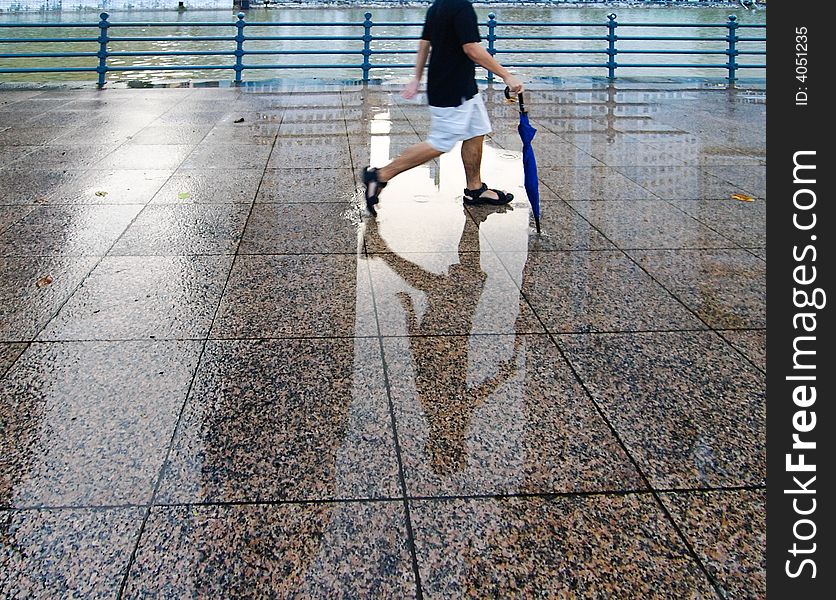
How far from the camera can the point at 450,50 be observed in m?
5.67

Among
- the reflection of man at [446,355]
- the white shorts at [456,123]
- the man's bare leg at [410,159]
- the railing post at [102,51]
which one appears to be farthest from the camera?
the railing post at [102,51]

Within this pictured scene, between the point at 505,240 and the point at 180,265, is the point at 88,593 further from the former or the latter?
the point at 505,240

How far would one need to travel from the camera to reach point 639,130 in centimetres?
1048

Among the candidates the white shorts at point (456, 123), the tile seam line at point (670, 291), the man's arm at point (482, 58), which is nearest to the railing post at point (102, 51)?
the white shorts at point (456, 123)

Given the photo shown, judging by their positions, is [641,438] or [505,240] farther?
[505,240]

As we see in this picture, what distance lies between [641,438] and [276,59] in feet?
152

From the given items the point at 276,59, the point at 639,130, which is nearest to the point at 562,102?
the point at 639,130

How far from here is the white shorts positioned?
228 inches

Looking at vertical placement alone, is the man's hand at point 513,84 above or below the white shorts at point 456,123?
above

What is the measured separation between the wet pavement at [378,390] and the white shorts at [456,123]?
0.62 metres

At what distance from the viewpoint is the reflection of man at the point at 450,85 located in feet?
18.1

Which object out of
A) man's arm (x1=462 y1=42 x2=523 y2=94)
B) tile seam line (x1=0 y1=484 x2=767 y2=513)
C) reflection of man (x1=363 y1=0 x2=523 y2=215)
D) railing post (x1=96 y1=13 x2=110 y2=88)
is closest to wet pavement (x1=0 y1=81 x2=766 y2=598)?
tile seam line (x1=0 y1=484 x2=767 y2=513)

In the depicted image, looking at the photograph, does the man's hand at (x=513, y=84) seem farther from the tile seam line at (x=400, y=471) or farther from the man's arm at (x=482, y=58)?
the tile seam line at (x=400, y=471)

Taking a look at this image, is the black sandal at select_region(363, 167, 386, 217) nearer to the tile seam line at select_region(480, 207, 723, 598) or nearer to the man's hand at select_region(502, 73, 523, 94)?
the man's hand at select_region(502, 73, 523, 94)
